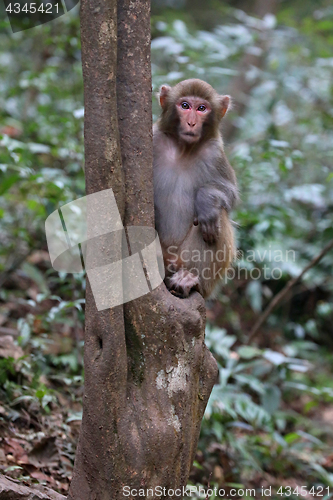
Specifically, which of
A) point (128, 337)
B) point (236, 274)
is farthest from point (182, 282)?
A: point (236, 274)

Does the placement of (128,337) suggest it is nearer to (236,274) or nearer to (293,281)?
(293,281)

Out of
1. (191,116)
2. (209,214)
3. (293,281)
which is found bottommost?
(293,281)

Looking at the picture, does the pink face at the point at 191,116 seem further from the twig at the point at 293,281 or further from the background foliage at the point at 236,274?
the twig at the point at 293,281

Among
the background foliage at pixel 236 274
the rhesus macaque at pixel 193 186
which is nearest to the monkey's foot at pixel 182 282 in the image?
the rhesus macaque at pixel 193 186

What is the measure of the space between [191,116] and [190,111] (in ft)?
0.15

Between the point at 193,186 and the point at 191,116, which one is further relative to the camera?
the point at 193,186

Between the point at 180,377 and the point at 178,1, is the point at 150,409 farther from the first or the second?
the point at 178,1

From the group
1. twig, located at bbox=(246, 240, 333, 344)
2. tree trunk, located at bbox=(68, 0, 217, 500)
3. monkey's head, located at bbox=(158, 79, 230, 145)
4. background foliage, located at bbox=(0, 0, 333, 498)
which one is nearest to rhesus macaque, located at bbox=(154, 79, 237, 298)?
monkey's head, located at bbox=(158, 79, 230, 145)

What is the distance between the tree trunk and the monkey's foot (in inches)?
12.7

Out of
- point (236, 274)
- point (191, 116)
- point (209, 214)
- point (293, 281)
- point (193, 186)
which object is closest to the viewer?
point (209, 214)

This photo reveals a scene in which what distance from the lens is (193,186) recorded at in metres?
3.61

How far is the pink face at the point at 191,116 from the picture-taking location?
3494 mm

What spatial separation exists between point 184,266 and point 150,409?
1125 millimetres

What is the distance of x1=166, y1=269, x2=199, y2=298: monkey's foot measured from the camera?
305cm
